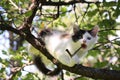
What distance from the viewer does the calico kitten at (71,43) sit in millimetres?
3902

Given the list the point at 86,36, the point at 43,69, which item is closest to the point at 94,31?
the point at 86,36

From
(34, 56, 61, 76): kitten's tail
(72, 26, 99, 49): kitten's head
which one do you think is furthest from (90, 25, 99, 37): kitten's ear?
(34, 56, 61, 76): kitten's tail

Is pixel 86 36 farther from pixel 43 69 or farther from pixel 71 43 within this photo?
pixel 43 69

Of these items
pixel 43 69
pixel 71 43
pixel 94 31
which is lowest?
pixel 43 69

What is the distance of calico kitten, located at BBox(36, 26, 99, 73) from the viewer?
12.8 ft

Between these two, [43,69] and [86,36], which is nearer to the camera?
[86,36]

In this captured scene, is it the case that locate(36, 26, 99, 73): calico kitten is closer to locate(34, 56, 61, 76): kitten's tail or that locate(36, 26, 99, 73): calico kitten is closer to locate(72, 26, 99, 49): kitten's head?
locate(72, 26, 99, 49): kitten's head

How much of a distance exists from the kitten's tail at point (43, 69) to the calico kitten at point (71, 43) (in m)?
0.18

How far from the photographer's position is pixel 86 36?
4.01 meters

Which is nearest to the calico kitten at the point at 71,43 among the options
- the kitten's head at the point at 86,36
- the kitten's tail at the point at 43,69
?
the kitten's head at the point at 86,36

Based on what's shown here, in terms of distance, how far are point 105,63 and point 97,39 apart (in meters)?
0.63

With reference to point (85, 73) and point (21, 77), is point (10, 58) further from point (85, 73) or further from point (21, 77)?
point (85, 73)

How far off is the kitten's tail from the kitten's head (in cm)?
49

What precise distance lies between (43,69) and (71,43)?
53cm
